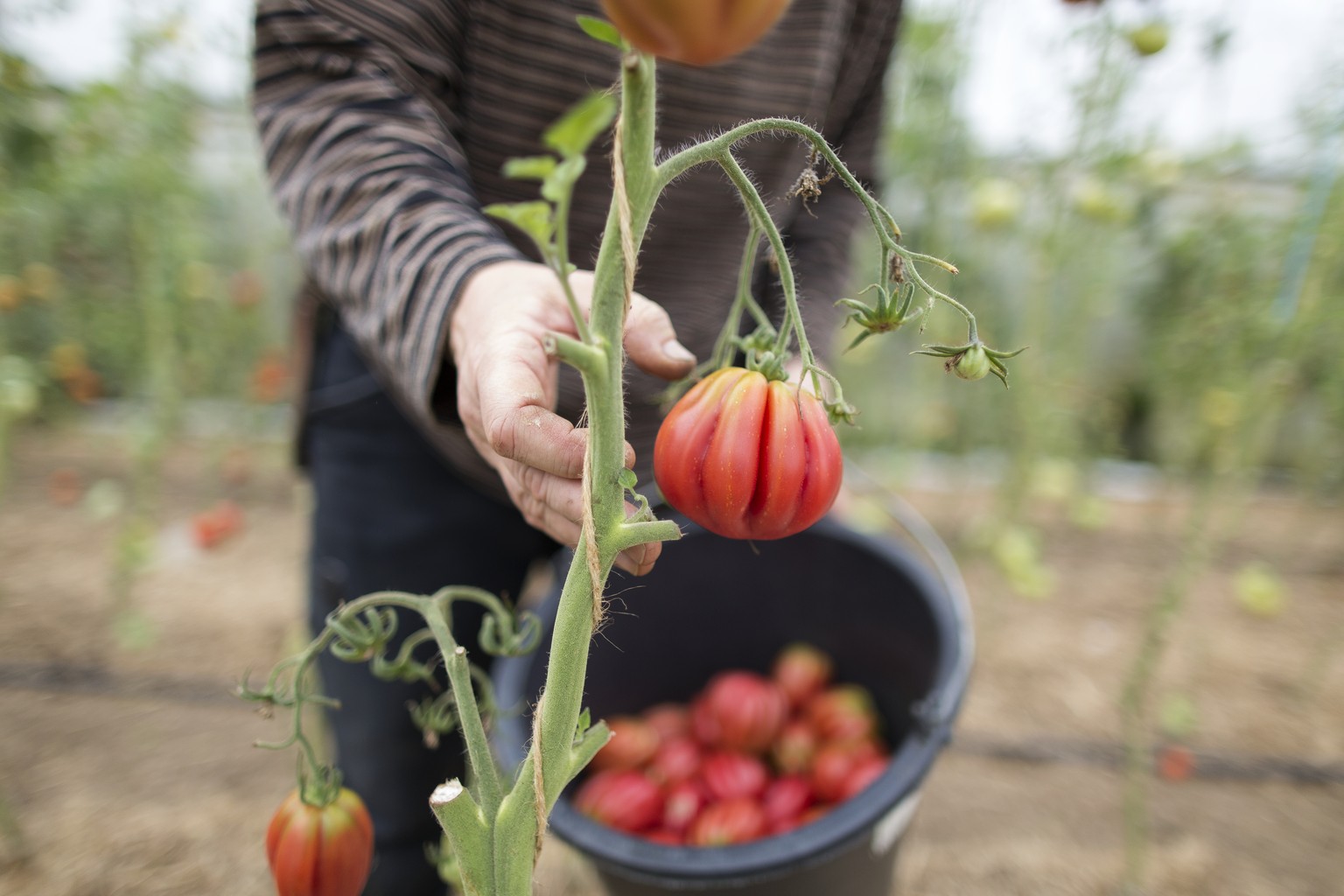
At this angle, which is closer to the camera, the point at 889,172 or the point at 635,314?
the point at 635,314

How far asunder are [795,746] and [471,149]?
2.59 ft

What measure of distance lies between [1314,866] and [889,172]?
148 cm

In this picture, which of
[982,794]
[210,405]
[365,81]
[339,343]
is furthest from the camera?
[210,405]

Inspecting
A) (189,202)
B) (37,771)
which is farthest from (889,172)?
(37,771)

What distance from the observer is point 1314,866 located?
3.88ft

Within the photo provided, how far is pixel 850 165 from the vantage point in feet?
3.05

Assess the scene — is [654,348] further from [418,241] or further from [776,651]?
[776,651]

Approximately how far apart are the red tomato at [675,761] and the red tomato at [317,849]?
0.57 metres

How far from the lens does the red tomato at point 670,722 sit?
3.47 feet

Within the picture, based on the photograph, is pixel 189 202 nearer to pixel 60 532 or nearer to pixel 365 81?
pixel 60 532

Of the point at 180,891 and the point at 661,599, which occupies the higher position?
the point at 661,599

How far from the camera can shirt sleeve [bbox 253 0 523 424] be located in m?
0.49

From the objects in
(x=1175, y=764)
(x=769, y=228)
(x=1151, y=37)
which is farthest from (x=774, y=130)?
(x=1175, y=764)

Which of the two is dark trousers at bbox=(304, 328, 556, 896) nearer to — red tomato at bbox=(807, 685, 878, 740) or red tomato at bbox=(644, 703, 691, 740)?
red tomato at bbox=(644, 703, 691, 740)
